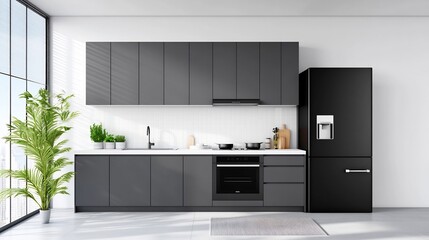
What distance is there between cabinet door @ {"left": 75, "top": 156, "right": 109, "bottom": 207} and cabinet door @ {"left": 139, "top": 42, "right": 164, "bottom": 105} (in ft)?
3.71

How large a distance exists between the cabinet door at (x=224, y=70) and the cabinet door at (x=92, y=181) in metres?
1.90

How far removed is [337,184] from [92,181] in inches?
135

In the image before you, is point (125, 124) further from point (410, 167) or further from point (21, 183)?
point (410, 167)

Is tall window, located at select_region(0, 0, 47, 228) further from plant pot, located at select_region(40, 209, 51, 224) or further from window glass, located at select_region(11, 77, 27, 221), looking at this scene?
plant pot, located at select_region(40, 209, 51, 224)

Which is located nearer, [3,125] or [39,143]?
[39,143]

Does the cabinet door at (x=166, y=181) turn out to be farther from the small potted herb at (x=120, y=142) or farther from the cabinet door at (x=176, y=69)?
the cabinet door at (x=176, y=69)

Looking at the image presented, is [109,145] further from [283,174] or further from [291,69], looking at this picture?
[291,69]

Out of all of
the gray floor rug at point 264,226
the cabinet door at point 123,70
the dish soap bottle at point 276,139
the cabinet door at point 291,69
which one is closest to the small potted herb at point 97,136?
the cabinet door at point 123,70

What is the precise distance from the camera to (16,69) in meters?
5.21

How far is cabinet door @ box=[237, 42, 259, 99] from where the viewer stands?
577 cm

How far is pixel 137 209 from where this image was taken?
18.4 ft

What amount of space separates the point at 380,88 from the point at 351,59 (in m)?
0.63

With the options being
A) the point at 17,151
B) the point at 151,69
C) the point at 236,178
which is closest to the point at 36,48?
the point at 17,151

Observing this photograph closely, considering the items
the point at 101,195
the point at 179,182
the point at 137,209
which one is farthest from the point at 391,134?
the point at 101,195
